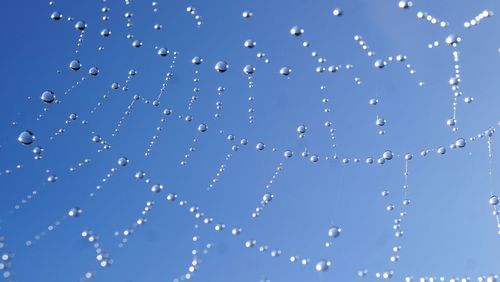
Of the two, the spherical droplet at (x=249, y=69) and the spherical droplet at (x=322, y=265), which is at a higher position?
the spherical droplet at (x=249, y=69)

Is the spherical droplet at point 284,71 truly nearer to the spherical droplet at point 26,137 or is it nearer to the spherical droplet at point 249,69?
the spherical droplet at point 249,69

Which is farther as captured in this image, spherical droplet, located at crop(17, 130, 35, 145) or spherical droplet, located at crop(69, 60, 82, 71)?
spherical droplet, located at crop(69, 60, 82, 71)

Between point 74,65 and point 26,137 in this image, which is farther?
point 74,65

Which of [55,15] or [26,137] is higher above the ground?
[55,15]

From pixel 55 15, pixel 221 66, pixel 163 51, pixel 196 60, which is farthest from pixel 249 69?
pixel 55 15

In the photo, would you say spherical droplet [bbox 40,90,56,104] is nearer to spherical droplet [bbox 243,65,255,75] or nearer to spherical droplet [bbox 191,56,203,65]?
spherical droplet [bbox 191,56,203,65]

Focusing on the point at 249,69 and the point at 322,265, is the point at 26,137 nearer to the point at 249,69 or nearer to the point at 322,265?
the point at 249,69

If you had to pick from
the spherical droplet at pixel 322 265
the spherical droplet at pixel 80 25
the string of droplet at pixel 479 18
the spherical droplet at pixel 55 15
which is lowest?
the spherical droplet at pixel 322 265

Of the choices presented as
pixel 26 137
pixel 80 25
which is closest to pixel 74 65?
pixel 80 25

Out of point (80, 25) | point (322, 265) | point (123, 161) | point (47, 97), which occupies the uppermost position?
point (80, 25)

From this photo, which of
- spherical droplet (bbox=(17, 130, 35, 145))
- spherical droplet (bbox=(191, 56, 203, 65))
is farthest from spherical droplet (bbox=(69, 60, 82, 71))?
spherical droplet (bbox=(191, 56, 203, 65))

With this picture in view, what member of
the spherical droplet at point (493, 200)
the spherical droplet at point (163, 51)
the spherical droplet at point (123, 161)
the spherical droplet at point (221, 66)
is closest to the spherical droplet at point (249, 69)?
the spherical droplet at point (221, 66)
